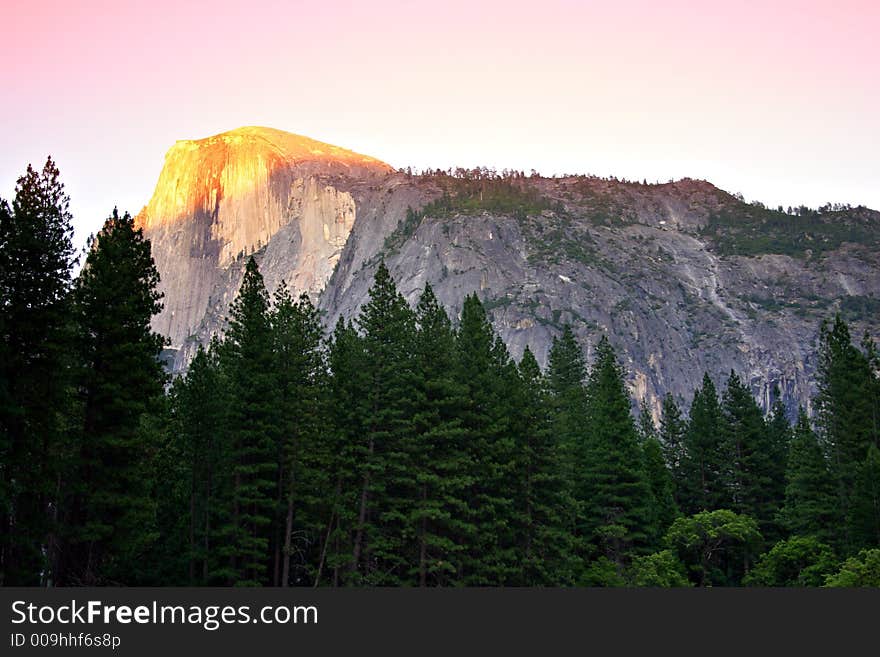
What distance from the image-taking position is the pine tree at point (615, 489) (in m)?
54.2

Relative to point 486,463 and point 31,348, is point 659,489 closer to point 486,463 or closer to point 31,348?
point 486,463

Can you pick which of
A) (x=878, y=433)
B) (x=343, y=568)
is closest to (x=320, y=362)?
(x=343, y=568)

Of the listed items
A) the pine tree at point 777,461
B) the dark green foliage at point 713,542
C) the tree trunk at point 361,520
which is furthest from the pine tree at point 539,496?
the pine tree at point 777,461

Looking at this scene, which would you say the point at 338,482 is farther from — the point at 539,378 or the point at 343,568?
the point at 539,378

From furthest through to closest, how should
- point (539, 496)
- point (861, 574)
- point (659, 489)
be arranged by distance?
1. point (659, 489)
2. point (539, 496)
3. point (861, 574)

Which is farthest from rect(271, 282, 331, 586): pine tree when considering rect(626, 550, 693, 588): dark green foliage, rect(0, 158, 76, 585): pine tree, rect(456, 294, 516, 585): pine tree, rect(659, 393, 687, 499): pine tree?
rect(659, 393, 687, 499): pine tree

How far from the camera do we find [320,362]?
42.7 m

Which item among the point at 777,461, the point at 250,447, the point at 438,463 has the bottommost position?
the point at 438,463

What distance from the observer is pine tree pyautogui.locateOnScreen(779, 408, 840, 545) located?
55.9 m

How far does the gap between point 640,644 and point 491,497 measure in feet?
70.2

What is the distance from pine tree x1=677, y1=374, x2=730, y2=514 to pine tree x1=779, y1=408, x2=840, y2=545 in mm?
9905

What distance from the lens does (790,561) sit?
2149 inches

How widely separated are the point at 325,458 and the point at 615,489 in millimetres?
21578

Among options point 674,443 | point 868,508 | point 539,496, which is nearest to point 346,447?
point 539,496
